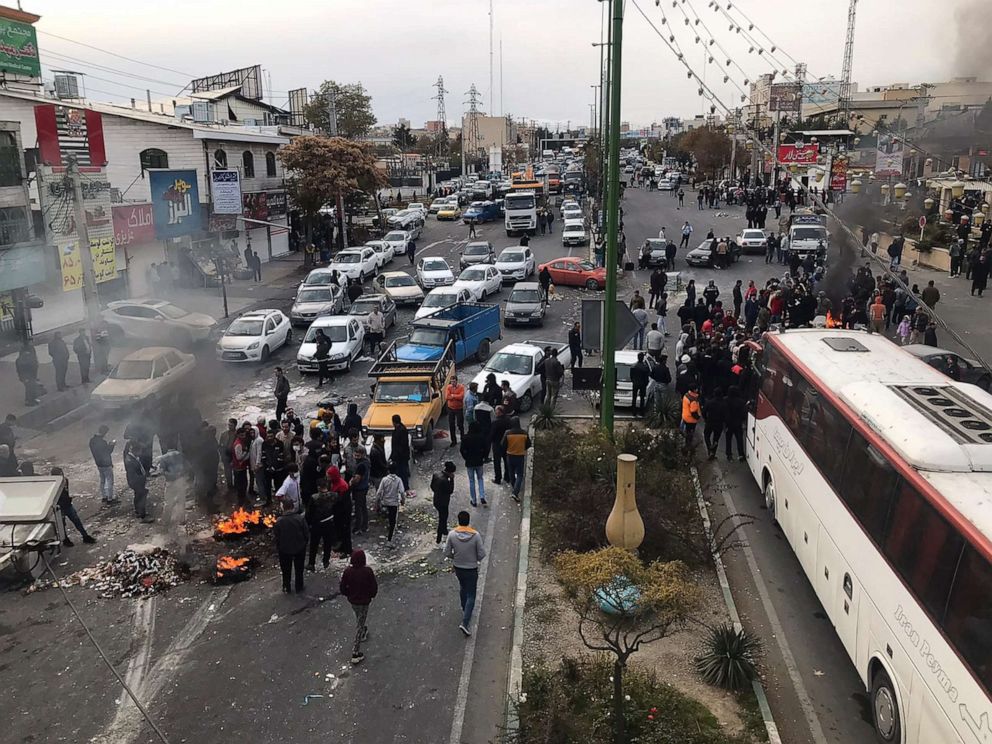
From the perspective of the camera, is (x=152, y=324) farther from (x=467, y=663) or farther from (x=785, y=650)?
(x=785, y=650)

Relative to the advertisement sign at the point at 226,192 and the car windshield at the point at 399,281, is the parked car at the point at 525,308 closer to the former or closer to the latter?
the car windshield at the point at 399,281

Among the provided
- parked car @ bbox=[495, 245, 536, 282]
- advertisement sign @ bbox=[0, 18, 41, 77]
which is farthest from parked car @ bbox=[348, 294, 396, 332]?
advertisement sign @ bbox=[0, 18, 41, 77]

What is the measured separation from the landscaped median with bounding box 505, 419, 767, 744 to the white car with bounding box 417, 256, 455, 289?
67.1 feet

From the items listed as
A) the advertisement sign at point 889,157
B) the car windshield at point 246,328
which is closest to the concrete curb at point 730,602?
the car windshield at point 246,328

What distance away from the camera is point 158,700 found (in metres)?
8.23

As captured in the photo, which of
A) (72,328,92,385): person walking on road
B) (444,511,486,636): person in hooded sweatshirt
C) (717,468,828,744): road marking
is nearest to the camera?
(717,468,828,744): road marking

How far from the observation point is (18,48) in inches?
1054

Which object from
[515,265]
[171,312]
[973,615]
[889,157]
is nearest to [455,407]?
[973,615]

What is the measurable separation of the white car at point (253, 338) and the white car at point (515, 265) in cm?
1133

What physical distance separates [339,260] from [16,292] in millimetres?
14198

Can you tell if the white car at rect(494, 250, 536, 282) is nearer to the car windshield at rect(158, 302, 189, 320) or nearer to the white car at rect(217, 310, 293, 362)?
the white car at rect(217, 310, 293, 362)

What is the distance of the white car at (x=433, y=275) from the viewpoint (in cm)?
3272

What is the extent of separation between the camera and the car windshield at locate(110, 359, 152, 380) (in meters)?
18.5

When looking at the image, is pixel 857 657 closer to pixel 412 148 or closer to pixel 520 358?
pixel 520 358
